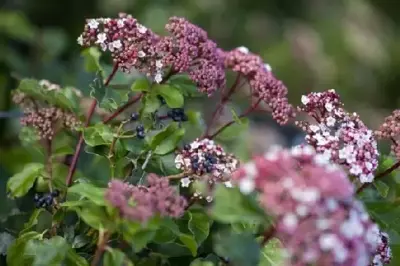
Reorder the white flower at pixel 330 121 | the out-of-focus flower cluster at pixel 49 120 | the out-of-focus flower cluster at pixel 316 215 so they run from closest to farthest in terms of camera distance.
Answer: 1. the out-of-focus flower cluster at pixel 316 215
2. the white flower at pixel 330 121
3. the out-of-focus flower cluster at pixel 49 120

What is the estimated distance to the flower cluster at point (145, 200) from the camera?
570 millimetres

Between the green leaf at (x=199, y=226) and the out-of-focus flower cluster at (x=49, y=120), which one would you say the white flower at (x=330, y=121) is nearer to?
the green leaf at (x=199, y=226)

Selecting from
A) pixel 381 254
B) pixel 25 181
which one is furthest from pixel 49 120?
pixel 381 254

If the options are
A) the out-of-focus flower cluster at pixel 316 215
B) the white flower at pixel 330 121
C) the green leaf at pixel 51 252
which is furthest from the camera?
the white flower at pixel 330 121

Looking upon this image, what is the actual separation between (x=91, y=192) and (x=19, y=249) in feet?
0.43

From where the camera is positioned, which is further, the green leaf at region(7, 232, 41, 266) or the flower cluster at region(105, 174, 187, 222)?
the green leaf at region(7, 232, 41, 266)

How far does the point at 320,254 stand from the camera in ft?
1.66

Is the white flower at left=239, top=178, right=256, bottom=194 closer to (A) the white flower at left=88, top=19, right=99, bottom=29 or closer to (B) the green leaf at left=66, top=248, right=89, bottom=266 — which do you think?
(B) the green leaf at left=66, top=248, right=89, bottom=266

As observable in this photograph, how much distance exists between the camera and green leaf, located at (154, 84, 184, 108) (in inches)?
30.2

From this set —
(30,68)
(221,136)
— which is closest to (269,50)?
(30,68)

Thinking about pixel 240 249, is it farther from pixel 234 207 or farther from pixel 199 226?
pixel 199 226

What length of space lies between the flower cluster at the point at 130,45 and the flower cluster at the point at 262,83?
0.31ft

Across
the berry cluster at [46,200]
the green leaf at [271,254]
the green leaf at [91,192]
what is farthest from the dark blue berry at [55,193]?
the green leaf at [271,254]

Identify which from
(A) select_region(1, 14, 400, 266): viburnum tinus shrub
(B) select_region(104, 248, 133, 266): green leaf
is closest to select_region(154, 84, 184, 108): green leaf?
(A) select_region(1, 14, 400, 266): viburnum tinus shrub
